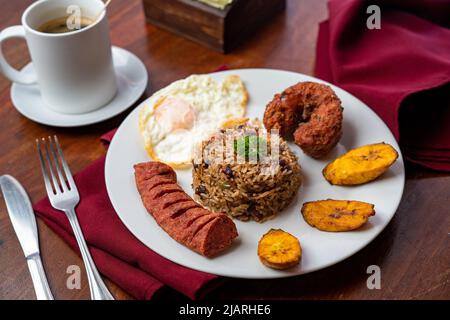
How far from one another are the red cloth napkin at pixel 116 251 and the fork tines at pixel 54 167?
0.13 feet

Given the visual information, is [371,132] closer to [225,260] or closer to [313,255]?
[313,255]

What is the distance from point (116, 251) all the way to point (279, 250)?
505 millimetres

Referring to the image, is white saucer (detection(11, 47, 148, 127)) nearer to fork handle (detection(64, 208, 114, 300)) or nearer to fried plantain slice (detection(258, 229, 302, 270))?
fork handle (detection(64, 208, 114, 300))

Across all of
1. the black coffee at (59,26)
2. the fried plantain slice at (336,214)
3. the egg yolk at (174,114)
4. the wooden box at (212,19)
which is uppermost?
the black coffee at (59,26)

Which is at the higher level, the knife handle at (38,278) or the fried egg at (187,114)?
the fried egg at (187,114)

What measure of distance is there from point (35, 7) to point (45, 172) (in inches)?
25.6

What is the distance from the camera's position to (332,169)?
1.95 m

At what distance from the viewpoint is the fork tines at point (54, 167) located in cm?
199

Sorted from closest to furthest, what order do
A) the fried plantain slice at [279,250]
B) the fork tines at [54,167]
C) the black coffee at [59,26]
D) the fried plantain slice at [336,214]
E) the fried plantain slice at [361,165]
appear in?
the fried plantain slice at [279,250], the fried plantain slice at [336,214], the fried plantain slice at [361,165], the fork tines at [54,167], the black coffee at [59,26]

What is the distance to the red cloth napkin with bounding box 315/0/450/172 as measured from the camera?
2168 millimetres

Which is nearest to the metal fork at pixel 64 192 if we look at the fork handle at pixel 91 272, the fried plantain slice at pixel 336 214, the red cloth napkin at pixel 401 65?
the fork handle at pixel 91 272

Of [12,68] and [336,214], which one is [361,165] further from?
[12,68]

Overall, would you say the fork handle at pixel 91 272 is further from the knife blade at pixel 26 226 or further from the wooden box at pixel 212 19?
the wooden box at pixel 212 19

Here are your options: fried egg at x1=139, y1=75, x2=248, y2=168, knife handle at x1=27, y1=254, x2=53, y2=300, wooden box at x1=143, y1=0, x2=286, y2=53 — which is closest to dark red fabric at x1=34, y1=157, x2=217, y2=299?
knife handle at x1=27, y1=254, x2=53, y2=300
